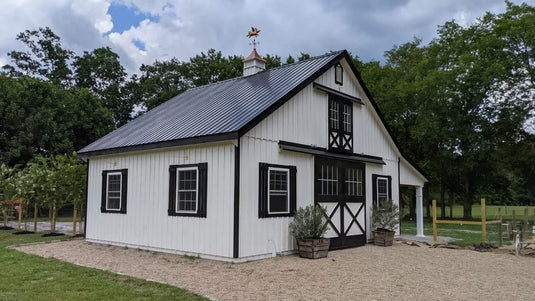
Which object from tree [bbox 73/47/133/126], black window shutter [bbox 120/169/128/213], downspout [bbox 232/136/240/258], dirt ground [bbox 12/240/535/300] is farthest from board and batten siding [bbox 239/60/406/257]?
tree [bbox 73/47/133/126]

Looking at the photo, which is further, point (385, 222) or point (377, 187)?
point (377, 187)

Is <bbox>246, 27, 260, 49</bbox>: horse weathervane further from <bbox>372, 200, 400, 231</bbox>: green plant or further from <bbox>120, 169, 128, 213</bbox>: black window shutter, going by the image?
<bbox>372, 200, 400, 231</bbox>: green plant

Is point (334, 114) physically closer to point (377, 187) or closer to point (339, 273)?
point (377, 187)

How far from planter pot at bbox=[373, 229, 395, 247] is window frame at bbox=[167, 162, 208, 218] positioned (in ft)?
20.2

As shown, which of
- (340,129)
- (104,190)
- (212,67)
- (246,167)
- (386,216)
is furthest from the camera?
(212,67)

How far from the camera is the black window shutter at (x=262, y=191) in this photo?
1018 centimetres

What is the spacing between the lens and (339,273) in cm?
861

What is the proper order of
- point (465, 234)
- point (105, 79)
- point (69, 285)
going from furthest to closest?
point (105, 79), point (465, 234), point (69, 285)

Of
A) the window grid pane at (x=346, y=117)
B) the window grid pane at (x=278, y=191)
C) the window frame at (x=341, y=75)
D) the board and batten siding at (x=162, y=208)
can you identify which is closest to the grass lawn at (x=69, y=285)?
the board and batten siding at (x=162, y=208)

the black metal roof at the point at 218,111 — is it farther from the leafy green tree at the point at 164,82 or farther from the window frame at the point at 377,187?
the leafy green tree at the point at 164,82

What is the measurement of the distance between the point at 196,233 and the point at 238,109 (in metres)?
3.26

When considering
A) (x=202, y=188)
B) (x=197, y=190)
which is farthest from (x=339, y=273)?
(x=197, y=190)

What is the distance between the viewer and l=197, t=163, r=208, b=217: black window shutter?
10.1 metres

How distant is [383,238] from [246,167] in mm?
5947
